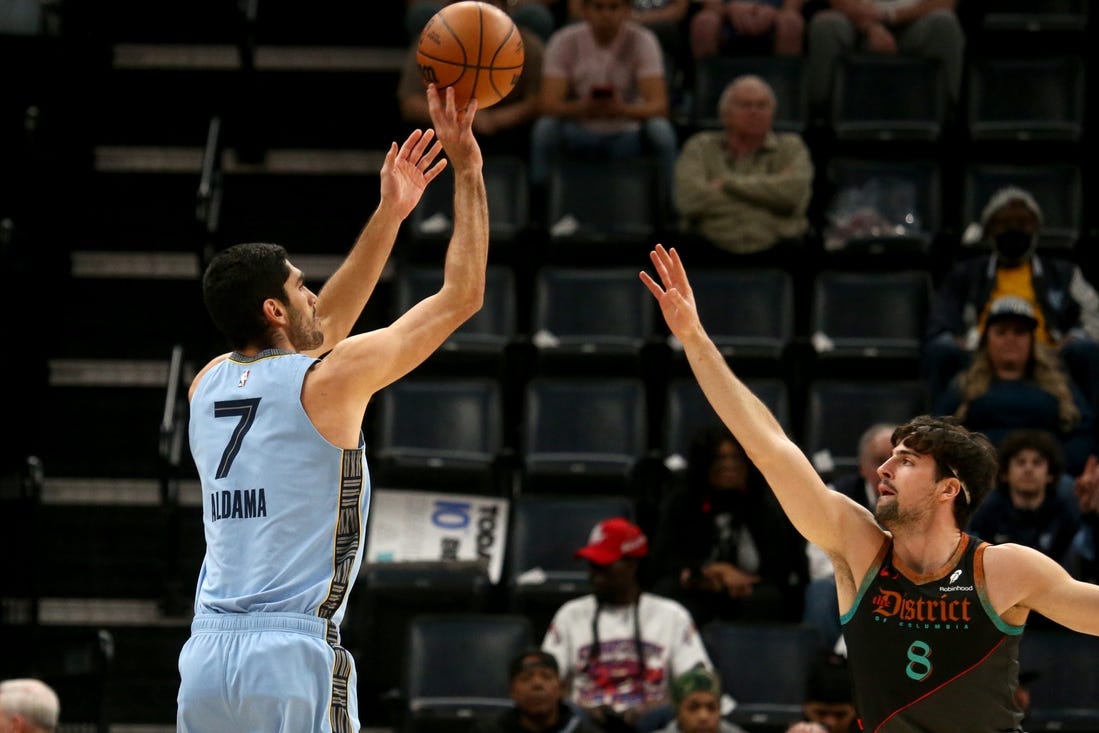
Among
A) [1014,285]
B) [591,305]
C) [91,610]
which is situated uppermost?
[1014,285]

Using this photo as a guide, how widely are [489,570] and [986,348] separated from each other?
111 inches

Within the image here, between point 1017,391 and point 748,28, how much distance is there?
3498 mm

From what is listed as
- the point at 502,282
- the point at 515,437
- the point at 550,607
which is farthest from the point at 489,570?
the point at 502,282

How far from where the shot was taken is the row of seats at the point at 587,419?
372 inches

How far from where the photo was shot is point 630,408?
9.52 m

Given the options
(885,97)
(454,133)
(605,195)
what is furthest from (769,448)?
(885,97)

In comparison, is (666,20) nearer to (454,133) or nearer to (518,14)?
(518,14)

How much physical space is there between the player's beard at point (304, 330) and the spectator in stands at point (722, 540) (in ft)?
13.5

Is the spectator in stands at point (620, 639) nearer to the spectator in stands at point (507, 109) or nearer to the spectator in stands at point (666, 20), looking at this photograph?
the spectator in stands at point (507, 109)

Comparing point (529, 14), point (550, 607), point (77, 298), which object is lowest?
point (550, 607)

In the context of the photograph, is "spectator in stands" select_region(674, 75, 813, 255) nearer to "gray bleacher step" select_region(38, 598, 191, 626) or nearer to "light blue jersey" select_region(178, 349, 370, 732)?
"gray bleacher step" select_region(38, 598, 191, 626)

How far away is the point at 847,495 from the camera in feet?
28.0

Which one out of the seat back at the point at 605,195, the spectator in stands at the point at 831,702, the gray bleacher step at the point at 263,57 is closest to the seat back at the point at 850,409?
the seat back at the point at 605,195

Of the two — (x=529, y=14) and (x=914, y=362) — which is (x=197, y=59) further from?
(x=914, y=362)
